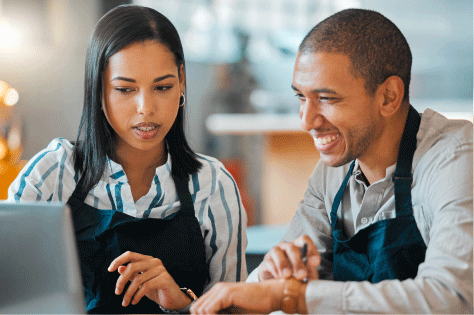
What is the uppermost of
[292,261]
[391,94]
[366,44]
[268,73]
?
[268,73]

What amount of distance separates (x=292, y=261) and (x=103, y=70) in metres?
0.79

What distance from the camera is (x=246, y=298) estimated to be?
1.04 metres

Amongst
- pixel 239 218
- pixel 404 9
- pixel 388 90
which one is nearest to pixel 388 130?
pixel 388 90

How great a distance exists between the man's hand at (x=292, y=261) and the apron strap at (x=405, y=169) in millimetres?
252

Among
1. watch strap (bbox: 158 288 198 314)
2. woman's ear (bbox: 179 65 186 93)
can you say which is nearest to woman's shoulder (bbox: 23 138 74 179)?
woman's ear (bbox: 179 65 186 93)

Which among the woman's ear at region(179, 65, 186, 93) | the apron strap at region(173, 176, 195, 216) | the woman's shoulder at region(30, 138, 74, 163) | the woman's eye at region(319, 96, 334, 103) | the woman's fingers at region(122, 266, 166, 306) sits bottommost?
the woman's fingers at region(122, 266, 166, 306)

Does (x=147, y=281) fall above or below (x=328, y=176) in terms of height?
below

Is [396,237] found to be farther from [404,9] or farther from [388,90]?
[404,9]

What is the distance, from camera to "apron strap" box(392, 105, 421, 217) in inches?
47.5

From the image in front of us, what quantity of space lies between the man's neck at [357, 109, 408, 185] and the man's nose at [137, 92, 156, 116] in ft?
1.93

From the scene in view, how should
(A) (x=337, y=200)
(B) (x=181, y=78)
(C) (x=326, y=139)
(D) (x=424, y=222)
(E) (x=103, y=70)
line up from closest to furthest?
(D) (x=424, y=222)
(C) (x=326, y=139)
(A) (x=337, y=200)
(E) (x=103, y=70)
(B) (x=181, y=78)

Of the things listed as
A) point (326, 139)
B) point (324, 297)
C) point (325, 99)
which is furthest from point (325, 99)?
point (324, 297)

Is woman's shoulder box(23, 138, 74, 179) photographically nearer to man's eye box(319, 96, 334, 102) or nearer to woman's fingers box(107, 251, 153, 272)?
woman's fingers box(107, 251, 153, 272)

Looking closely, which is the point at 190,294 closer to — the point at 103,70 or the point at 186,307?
the point at 186,307
